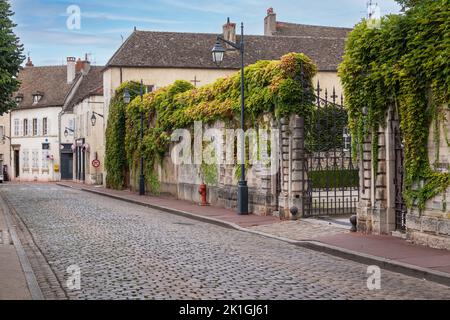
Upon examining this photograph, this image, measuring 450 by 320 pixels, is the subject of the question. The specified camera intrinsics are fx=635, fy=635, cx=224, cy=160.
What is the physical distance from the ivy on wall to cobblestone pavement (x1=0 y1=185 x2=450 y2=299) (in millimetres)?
4142

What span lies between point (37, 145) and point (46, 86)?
19.8 feet

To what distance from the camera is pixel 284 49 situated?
4606 centimetres

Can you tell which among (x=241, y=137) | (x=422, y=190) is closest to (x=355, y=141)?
(x=422, y=190)

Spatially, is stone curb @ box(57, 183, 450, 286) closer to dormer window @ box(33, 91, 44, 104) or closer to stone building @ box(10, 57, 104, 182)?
stone building @ box(10, 57, 104, 182)

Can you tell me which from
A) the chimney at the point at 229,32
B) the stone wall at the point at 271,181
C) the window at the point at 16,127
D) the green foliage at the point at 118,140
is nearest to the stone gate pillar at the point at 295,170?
the stone wall at the point at 271,181

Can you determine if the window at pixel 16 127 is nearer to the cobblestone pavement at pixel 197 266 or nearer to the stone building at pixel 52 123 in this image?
the stone building at pixel 52 123

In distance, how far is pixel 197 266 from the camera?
1023cm

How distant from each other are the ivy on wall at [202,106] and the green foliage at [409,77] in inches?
137

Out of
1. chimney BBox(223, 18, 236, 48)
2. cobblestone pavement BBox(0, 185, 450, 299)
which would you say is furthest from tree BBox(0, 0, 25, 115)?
chimney BBox(223, 18, 236, 48)

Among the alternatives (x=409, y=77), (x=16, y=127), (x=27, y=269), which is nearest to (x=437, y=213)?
(x=409, y=77)

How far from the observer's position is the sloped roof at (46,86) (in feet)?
195
